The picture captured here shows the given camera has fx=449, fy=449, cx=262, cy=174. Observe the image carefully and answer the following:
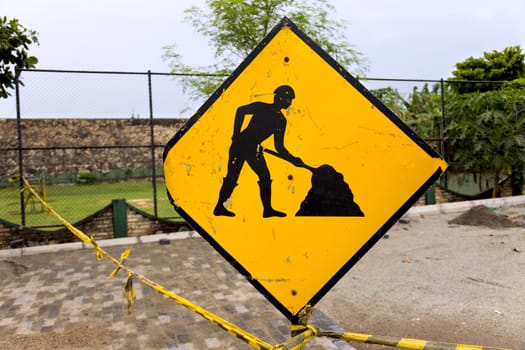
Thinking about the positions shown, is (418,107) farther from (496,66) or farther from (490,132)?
(490,132)

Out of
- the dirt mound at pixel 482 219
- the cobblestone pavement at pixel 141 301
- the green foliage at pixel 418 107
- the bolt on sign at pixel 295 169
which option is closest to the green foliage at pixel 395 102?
the green foliage at pixel 418 107

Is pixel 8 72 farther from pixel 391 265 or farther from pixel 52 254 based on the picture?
pixel 391 265

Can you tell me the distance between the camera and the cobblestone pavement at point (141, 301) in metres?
4.32

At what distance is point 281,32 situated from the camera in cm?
193

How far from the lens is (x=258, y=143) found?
1948 mm

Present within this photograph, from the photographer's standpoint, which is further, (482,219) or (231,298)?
(482,219)

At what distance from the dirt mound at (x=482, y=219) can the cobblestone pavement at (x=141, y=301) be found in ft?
19.5

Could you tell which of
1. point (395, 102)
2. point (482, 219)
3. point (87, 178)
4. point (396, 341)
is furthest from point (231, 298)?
point (87, 178)

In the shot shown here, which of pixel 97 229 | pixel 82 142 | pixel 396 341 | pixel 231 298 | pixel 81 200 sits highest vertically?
pixel 82 142

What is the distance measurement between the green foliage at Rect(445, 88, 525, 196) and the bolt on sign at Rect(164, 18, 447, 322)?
39.6ft

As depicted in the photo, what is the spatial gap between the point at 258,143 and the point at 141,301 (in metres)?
4.04

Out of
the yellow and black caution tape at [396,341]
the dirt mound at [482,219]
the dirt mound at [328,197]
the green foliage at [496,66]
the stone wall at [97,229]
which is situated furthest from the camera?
the green foliage at [496,66]

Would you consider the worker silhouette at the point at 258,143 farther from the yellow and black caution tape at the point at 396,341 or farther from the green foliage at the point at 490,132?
the green foliage at the point at 490,132

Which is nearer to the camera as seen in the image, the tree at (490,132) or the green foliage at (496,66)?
the tree at (490,132)
